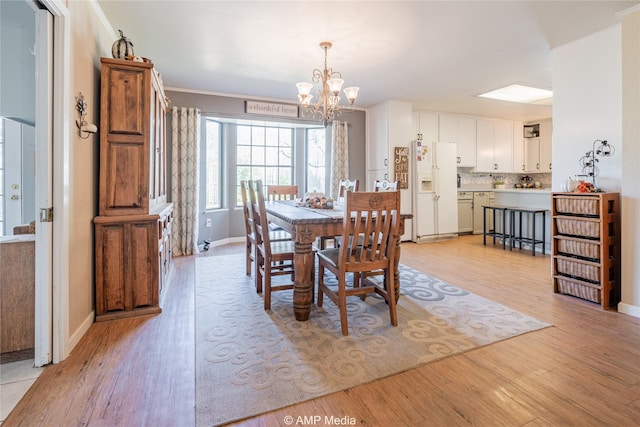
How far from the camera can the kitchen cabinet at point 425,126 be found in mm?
6074

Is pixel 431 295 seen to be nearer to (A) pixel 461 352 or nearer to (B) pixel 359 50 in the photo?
(A) pixel 461 352

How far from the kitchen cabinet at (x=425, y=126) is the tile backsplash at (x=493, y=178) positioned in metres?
1.17

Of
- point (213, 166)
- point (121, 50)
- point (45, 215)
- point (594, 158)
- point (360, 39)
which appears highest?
point (360, 39)

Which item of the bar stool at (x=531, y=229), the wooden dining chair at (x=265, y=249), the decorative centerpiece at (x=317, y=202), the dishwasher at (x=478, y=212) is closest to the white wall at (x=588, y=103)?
the bar stool at (x=531, y=229)

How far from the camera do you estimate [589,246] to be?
8.90ft

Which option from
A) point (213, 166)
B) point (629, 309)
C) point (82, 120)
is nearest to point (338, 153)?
point (213, 166)

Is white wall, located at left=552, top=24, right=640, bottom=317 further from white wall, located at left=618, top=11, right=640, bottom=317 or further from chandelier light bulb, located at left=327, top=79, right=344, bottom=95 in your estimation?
chandelier light bulb, located at left=327, top=79, right=344, bottom=95

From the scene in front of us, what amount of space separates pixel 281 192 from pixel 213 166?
5.34 feet

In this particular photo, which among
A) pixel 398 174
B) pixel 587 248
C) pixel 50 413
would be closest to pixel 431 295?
pixel 587 248

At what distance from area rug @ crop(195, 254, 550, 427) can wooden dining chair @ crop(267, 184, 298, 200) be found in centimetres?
174

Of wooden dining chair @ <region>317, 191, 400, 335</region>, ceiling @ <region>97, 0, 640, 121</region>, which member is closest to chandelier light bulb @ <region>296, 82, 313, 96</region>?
ceiling @ <region>97, 0, 640, 121</region>

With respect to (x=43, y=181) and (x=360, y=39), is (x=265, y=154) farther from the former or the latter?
(x=43, y=181)

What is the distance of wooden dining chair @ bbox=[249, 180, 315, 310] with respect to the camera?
99.2 inches

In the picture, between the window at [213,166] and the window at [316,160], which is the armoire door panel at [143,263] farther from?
the window at [316,160]
